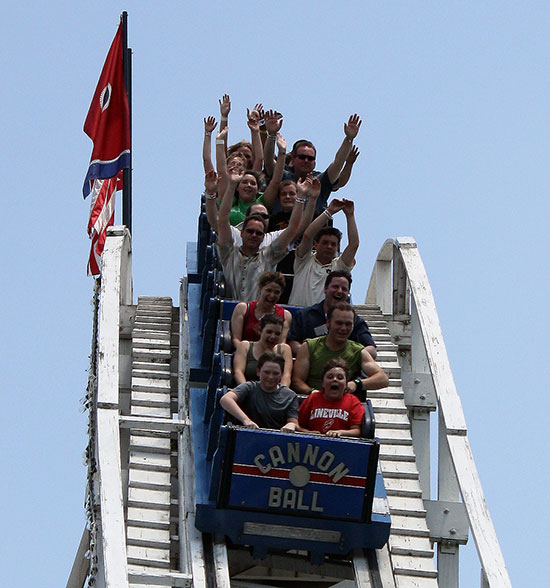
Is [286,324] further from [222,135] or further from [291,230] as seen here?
[222,135]

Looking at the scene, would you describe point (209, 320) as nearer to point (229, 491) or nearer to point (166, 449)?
point (166, 449)

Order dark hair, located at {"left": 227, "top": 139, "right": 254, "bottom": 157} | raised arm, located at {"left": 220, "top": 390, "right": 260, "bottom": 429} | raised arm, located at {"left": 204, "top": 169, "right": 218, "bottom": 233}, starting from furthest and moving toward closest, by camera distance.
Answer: dark hair, located at {"left": 227, "top": 139, "right": 254, "bottom": 157} < raised arm, located at {"left": 204, "top": 169, "right": 218, "bottom": 233} < raised arm, located at {"left": 220, "top": 390, "right": 260, "bottom": 429}

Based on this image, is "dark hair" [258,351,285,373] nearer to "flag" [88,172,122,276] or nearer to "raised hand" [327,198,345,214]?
"raised hand" [327,198,345,214]

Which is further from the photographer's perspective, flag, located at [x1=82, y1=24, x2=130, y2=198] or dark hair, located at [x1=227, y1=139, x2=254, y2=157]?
flag, located at [x1=82, y1=24, x2=130, y2=198]

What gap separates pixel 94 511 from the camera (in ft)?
34.3

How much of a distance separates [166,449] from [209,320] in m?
0.96

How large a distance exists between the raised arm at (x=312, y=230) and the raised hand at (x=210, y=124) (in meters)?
2.25

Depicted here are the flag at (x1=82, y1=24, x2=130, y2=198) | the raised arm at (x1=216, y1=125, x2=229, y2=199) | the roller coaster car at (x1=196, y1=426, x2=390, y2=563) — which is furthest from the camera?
the flag at (x1=82, y1=24, x2=130, y2=198)

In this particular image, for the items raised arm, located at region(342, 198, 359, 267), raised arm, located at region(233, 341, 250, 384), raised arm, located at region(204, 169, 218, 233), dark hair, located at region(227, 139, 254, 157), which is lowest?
raised arm, located at region(233, 341, 250, 384)

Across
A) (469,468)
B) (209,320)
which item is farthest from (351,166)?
(469,468)

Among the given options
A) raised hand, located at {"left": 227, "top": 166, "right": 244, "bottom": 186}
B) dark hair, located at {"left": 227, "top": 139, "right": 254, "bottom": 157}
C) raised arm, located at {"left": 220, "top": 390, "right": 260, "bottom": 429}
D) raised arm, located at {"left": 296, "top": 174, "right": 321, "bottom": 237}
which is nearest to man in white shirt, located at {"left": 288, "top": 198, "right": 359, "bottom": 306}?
raised arm, located at {"left": 296, "top": 174, "right": 321, "bottom": 237}

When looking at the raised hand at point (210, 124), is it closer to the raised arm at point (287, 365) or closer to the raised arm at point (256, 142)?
the raised arm at point (256, 142)

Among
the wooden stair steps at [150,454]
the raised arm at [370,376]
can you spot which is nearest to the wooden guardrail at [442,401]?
the raised arm at [370,376]

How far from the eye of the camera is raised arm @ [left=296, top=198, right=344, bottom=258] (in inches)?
462
